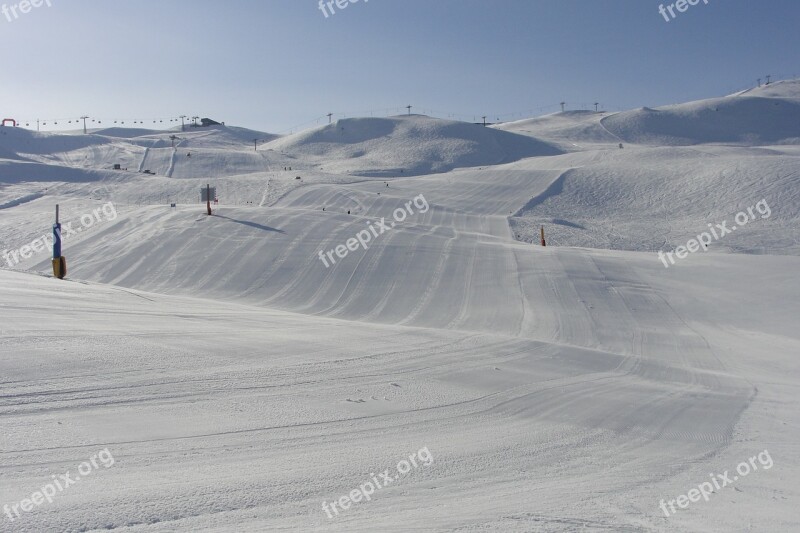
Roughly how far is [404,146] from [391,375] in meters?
59.6

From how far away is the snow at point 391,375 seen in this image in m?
4.70

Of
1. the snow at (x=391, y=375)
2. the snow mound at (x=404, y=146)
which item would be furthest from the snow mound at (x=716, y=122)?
the snow at (x=391, y=375)

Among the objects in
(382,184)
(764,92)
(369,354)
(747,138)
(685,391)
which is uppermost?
(764,92)

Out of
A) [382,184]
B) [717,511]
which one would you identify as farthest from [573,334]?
[382,184]

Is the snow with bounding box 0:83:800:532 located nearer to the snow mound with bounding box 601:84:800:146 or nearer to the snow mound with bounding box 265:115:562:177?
the snow mound with bounding box 265:115:562:177

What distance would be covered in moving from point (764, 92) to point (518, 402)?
104424 millimetres

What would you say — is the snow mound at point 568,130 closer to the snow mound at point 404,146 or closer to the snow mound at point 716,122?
the snow mound at point 716,122

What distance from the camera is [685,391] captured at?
887cm

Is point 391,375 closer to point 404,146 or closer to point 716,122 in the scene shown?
point 404,146

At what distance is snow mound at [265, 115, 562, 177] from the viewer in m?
58.1

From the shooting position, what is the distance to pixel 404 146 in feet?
217

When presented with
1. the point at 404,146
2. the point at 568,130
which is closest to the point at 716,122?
the point at 568,130

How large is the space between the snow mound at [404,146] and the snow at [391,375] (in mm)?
30693

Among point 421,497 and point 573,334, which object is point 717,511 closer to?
point 421,497
